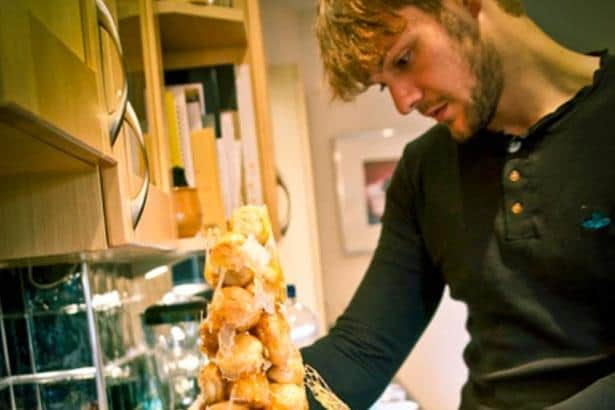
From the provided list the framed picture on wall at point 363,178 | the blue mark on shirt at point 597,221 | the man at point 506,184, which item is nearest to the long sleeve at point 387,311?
the man at point 506,184

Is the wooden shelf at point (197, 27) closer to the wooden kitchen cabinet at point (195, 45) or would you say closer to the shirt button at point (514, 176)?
the wooden kitchen cabinet at point (195, 45)

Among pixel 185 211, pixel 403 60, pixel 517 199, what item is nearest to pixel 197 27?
pixel 185 211

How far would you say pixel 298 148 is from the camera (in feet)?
6.95

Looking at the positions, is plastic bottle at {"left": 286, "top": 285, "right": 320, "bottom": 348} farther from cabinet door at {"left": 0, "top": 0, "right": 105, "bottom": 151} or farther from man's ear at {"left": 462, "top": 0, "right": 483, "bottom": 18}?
cabinet door at {"left": 0, "top": 0, "right": 105, "bottom": 151}

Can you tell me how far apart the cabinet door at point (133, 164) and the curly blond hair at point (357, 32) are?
0.31 m

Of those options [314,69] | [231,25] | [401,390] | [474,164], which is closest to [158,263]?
[231,25]

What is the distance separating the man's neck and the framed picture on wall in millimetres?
1477

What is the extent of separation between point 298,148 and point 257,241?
1578 millimetres

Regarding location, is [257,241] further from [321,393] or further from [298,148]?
[298,148]

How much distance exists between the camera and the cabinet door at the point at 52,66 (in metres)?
0.35

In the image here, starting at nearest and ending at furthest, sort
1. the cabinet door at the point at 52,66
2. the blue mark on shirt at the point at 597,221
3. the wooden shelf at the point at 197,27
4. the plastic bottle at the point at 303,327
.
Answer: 1. the cabinet door at the point at 52,66
2. the blue mark on shirt at the point at 597,221
3. the wooden shelf at the point at 197,27
4. the plastic bottle at the point at 303,327

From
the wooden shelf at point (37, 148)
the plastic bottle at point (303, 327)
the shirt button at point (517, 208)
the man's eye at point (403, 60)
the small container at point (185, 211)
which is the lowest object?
the plastic bottle at point (303, 327)

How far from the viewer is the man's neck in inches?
33.3

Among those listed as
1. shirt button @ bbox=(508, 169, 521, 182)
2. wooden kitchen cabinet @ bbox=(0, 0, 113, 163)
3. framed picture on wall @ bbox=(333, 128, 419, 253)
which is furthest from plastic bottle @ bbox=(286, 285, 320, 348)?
wooden kitchen cabinet @ bbox=(0, 0, 113, 163)
